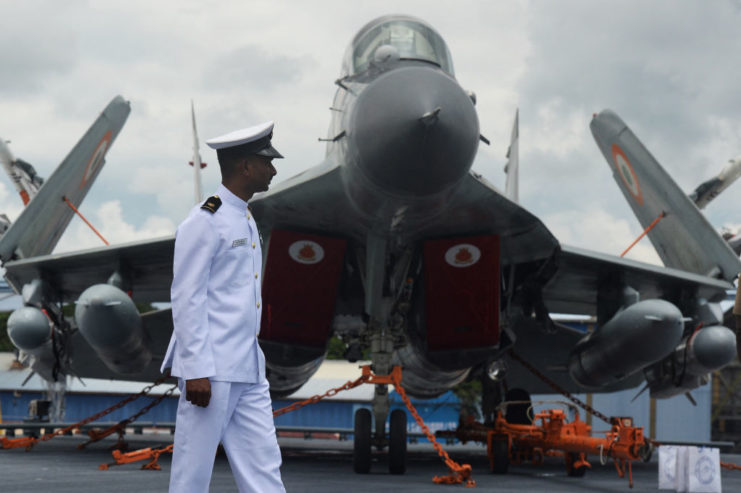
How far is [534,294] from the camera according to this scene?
10258 mm

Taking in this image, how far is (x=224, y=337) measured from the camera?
10.1 feet

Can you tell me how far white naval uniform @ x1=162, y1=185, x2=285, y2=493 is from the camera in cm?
297

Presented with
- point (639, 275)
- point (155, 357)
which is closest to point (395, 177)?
point (639, 275)

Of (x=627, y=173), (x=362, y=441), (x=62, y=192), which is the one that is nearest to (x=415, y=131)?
(x=362, y=441)

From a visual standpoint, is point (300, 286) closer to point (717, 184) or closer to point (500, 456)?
point (500, 456)

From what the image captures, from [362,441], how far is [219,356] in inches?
218

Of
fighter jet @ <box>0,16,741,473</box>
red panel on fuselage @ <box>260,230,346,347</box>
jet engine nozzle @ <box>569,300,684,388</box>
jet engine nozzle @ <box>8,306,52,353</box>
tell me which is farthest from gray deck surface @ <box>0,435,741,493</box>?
red panel on fuselage @ <box>260,230,346,347</box>

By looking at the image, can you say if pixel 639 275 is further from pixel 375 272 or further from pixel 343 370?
pixel 343 370

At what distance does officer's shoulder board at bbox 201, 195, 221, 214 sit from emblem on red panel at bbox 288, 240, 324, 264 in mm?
5213

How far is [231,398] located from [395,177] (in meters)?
3.78

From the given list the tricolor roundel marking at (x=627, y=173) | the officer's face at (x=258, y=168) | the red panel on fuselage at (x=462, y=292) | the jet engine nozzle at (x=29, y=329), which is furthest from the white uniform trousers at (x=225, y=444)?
the tricolor roundel marking at (x=627, y=173)

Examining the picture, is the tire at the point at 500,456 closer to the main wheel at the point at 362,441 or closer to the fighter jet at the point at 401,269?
the fighter jet at the point at 401,269

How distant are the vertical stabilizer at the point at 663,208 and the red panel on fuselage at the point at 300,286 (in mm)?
4563

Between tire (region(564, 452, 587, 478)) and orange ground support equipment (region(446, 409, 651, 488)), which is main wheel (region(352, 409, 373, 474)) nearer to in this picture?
orange ground support equipment (region(446, 409, 651, 488))
